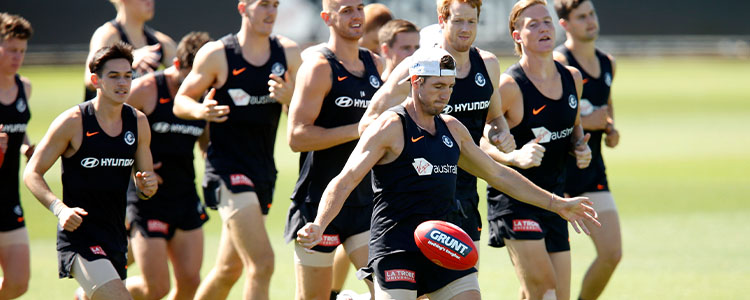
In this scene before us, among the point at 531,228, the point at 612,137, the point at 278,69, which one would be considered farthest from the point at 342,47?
the point at 612,137

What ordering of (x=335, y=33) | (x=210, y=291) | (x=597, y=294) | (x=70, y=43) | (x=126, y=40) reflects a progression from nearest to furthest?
(x=335, y=33)
(x=210, y=291)
(x=597, y=294)
(x=126, y=40)
(x=70, y=43)

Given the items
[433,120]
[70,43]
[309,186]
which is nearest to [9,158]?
[309,186]

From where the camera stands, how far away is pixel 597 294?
8820 millimetres

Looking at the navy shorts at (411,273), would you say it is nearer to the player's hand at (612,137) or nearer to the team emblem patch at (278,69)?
the team emblem patch at (278,69)

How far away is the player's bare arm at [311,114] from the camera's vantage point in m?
7.34

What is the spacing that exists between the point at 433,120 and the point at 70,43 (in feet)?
144

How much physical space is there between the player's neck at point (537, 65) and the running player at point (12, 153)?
4391 millimetres

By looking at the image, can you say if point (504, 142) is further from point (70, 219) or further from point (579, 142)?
point (70, 219)

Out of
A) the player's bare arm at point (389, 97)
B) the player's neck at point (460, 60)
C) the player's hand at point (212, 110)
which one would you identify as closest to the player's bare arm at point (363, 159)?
the player's bare arm at point (389, 97)

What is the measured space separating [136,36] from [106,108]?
2.65 meters

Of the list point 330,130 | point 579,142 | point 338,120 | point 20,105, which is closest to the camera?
point 330,130

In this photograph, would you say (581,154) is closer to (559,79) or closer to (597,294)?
(559,79)

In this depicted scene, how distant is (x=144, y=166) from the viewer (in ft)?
24.3

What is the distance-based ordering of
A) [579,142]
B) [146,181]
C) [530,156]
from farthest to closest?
1. [579,142]
2. [146,181]
3. [530,156]
